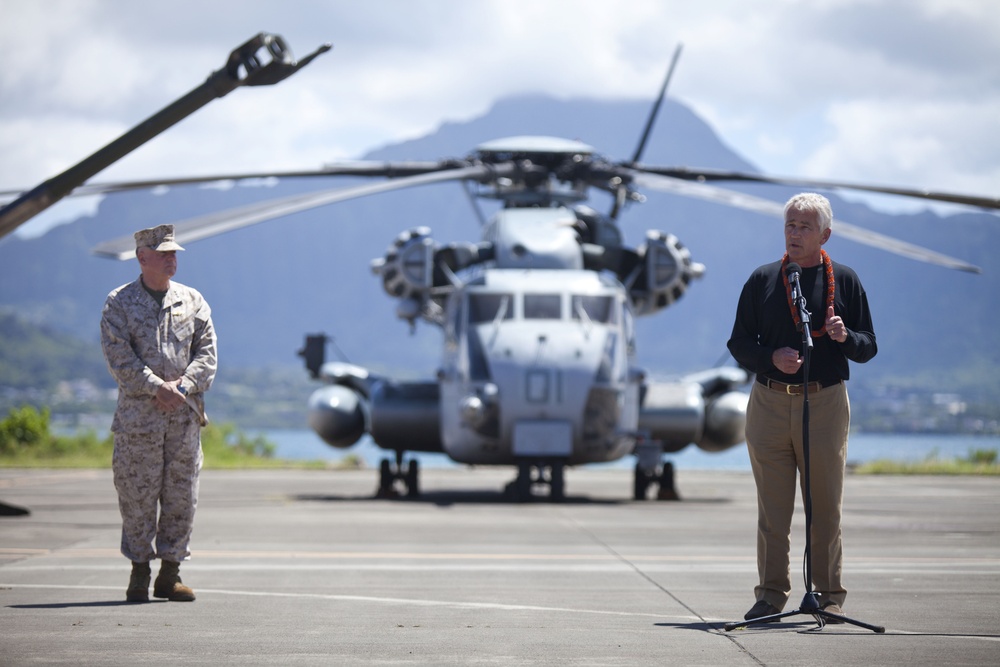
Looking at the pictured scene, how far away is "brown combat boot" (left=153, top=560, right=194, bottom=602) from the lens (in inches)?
333

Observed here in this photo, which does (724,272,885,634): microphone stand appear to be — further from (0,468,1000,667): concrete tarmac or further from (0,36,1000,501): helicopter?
(0,36,1000,501): helicopter

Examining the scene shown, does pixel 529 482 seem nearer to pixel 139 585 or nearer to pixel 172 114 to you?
pixel 172 114

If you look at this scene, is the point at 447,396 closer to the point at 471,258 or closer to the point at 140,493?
the point at 471,258

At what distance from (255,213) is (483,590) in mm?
6419

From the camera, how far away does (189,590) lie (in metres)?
8.48

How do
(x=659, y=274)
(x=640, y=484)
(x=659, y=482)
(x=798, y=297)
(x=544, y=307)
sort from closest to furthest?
(x=798, y=297) < (x=544, y=307) < (x=640, y=484) < (x=659, y=274) < (x=659, y=482)

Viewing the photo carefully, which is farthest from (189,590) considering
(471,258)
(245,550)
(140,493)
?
(471,258)

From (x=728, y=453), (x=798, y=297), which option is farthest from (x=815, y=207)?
(x=728, y=453)

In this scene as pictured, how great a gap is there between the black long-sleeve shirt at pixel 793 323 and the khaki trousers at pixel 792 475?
0.13m

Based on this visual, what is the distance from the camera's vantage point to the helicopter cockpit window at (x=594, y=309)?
19.8 m

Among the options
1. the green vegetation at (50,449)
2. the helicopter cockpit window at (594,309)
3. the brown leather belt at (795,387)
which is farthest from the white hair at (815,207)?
the green vegetation at (50,449)

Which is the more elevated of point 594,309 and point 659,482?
point 594,309

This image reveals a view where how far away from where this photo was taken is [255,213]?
14461mm

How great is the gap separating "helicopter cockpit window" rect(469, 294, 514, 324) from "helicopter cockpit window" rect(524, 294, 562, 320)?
22 centimetres
